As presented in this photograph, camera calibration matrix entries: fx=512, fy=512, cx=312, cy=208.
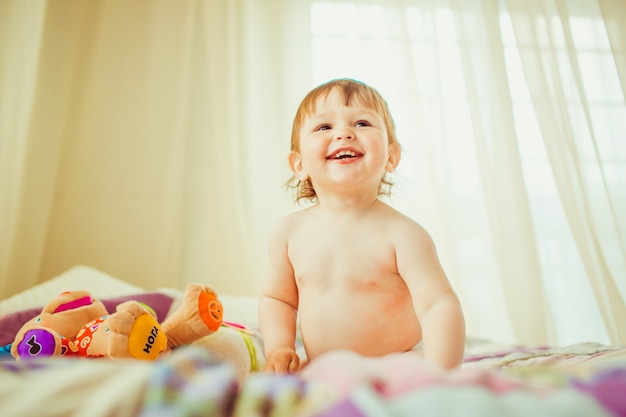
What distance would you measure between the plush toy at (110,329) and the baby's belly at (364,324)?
0.18m

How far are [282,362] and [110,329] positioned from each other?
0.83 feet

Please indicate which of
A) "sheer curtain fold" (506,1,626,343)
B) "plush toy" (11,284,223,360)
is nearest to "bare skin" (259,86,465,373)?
"plush toy" (11,284,223,360)

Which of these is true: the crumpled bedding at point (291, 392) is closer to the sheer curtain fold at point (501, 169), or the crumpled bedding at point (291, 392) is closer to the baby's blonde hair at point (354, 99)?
the baby's blonde hair at point (354, 99)

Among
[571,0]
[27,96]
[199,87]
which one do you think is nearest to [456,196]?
[571,0]

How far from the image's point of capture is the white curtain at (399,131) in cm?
195

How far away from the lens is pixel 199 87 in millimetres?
2133

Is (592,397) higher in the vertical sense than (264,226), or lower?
lower

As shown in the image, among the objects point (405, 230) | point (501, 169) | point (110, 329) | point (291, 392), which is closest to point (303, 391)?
point (291, 392)

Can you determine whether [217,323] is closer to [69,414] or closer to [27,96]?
[69,414]

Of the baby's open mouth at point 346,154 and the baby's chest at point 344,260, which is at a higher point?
the baby's open mouth at point 346,154

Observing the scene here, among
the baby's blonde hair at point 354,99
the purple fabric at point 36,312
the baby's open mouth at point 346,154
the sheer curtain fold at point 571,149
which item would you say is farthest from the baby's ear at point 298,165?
the sheer curtain fold at point 571,149

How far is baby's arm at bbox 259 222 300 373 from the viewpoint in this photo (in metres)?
0.88

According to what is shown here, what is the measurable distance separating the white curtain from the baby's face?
1074 mm

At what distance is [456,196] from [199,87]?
115 cm
